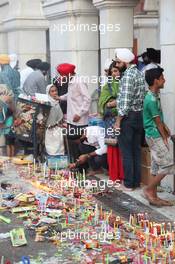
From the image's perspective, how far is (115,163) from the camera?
820cm

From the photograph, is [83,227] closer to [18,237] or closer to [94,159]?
[18,237]

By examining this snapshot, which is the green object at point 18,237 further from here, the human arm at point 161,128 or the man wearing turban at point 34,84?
the man wearing turban at point 34,84

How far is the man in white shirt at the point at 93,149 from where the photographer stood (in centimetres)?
845

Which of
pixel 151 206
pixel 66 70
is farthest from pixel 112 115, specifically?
pixel 151 206

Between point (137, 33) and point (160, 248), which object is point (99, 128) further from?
point (137, 33)

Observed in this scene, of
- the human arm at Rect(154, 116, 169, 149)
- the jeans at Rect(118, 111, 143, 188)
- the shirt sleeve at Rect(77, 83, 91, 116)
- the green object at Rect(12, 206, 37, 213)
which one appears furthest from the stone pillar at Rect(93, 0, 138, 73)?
the green object at Rect(12, 206, 37, 213)

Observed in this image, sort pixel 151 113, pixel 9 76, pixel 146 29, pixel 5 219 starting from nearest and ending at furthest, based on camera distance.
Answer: pixel 5 219 → pixel 151 113 → pixel 9 76 → pixel 146 29

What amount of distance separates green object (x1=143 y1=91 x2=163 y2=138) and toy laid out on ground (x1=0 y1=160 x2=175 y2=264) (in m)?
0.99

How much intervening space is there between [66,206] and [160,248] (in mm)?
1766

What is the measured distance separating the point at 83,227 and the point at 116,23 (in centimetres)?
398

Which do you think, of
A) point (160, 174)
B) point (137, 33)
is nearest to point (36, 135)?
point (160, 174)

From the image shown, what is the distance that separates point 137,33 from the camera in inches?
578

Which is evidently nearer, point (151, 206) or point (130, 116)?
point (151, 206)

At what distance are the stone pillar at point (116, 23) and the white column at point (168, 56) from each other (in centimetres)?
158
